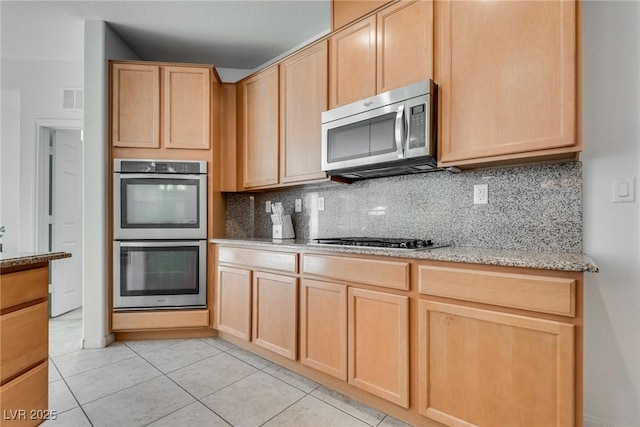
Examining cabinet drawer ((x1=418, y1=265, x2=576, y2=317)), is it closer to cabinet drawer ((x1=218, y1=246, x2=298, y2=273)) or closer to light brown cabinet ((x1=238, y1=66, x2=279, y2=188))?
cabinet drawer ((x1=218, y1=246, x2=298, y2=273))

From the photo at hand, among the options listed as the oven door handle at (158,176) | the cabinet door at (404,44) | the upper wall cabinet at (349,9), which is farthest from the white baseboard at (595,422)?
the oven door handle at (158,176)

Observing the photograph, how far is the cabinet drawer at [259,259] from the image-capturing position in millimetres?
2182

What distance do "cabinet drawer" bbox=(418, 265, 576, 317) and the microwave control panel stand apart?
686 millimetres

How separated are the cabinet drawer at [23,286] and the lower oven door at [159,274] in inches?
46.9

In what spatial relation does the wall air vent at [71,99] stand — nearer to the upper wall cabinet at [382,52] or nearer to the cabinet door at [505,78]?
the upper wall cabinet at [382,52]

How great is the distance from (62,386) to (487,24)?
3208 mm

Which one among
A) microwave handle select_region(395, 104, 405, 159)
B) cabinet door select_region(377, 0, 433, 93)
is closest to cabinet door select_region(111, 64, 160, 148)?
cabinet door select_region(377, 0, 433, 93)

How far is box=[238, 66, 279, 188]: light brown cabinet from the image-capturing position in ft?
8.96

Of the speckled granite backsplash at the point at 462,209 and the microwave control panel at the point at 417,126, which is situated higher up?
the microwave control panel at the point at 417,126

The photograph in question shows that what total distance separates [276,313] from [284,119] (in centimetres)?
152

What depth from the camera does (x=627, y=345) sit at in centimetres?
148

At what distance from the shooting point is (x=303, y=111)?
8.20 ft

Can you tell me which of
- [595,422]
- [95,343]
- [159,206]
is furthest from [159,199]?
[595,422]

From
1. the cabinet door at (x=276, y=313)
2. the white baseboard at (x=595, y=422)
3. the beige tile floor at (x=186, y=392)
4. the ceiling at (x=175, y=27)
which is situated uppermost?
the ceiling at (x=175, y=27)
